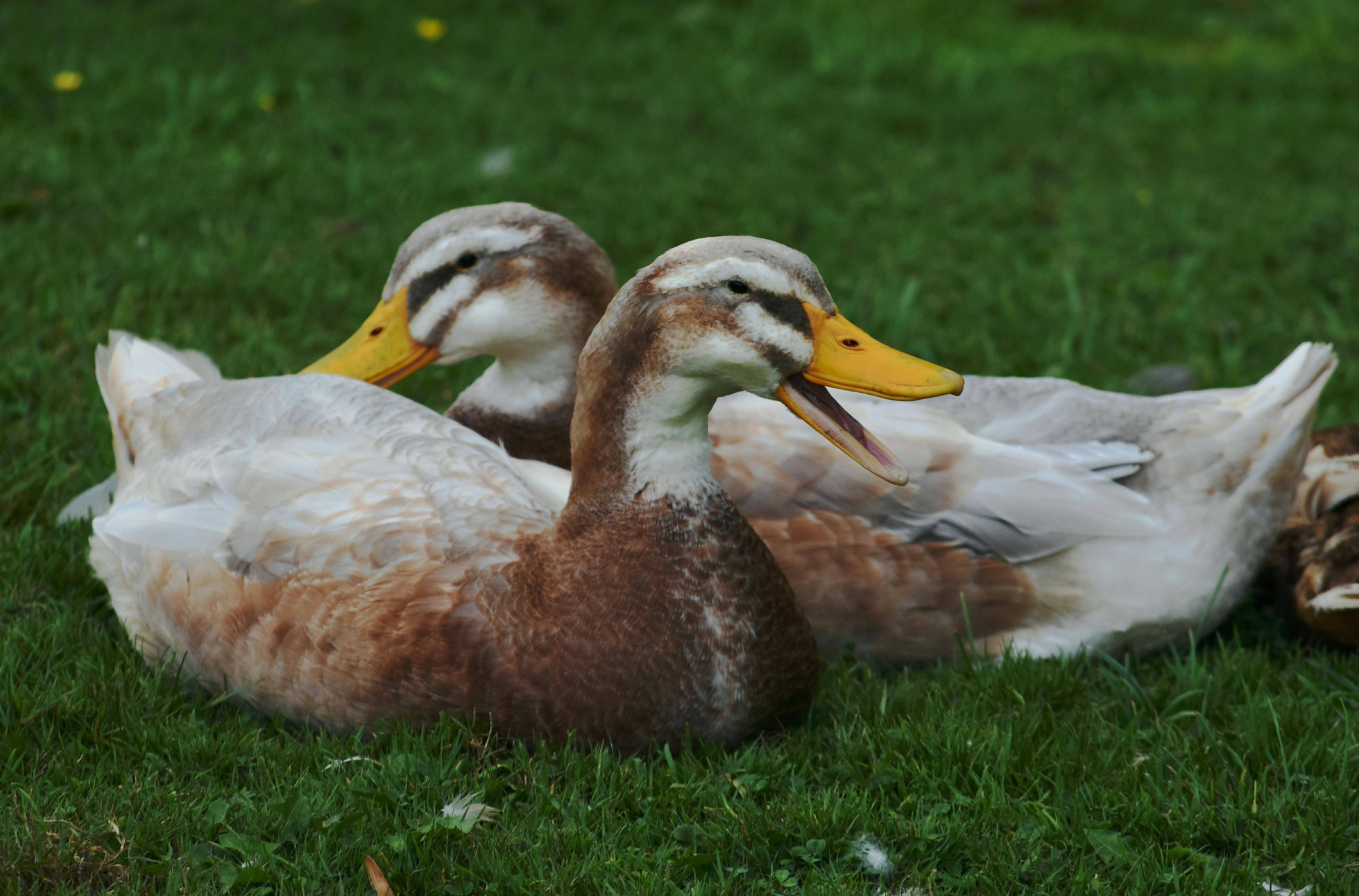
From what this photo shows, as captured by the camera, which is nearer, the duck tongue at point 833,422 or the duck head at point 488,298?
the duck tongue at point 833,422

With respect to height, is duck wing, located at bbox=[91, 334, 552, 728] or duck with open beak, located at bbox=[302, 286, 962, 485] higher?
duck with open beak, located at bbox=[302, 286, 962, 485]

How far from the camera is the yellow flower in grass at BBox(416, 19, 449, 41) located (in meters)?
8.20

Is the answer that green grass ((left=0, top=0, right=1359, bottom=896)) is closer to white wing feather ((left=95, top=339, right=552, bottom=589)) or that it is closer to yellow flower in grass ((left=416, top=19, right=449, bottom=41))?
yellow flower in grass ((left=416, top=19, right=449, bottom=41))

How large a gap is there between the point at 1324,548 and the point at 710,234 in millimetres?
3123

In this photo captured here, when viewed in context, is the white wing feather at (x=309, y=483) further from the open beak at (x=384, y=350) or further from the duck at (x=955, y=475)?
the duck at (x=955, y=475)

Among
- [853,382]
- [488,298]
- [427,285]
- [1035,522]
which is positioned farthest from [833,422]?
[427,285]

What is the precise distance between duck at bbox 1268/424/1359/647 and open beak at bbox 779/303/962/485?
1.36 m

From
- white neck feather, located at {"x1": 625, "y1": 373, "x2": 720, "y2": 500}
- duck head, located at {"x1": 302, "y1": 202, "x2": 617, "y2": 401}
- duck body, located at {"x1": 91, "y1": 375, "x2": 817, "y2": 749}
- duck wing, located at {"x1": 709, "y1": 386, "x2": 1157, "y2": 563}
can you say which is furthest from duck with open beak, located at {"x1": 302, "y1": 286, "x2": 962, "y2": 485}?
duck head, located at {"x1": 302, "y1": 202, "x2": 617, "y2": 401}

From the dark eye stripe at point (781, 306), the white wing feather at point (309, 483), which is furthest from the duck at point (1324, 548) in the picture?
the white wing feather at point (309, 483)

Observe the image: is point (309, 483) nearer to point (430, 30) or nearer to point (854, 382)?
point (854, 382)

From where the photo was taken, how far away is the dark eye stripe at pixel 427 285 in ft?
12.5

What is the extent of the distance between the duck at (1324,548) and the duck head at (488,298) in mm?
1941

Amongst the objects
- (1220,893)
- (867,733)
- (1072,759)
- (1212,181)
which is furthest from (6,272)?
(1212,181)

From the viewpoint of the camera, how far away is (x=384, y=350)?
3902mm
